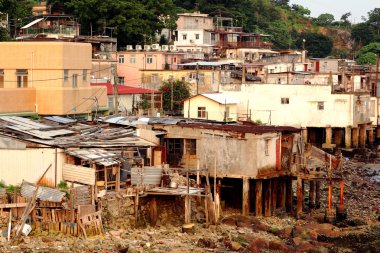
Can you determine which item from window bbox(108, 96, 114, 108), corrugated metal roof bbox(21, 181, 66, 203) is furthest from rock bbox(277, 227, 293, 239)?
window bbox(108, 96, 114, 108)

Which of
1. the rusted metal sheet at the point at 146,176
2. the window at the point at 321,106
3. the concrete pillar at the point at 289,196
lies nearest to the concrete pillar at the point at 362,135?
the window at the point at 321,106

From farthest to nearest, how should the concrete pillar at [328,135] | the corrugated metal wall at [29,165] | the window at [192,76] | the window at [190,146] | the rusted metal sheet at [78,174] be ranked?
the window at [192,76]
the concrete pillar at [328,135]
the window at [190,146]
the corrugated metal wall at [29,165]
the rusted metal sheet at [78,174]

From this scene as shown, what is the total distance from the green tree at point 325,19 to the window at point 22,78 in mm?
98922

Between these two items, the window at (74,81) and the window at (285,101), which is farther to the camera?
the window at (285,101)

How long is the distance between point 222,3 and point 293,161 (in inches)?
2623

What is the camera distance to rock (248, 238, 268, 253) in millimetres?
35031

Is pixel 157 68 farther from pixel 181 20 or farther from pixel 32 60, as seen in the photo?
pixel 32 60

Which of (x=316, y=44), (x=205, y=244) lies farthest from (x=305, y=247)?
(x=316, y=44)

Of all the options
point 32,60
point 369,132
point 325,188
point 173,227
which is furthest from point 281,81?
point 173,227

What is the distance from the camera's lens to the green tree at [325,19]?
5674 inches

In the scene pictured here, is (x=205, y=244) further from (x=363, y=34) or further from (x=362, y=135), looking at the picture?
(x=363, y=34)

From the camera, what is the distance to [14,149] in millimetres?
36812

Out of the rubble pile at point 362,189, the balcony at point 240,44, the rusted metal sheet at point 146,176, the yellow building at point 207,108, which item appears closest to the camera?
the rusted metal sheet at point 146,176

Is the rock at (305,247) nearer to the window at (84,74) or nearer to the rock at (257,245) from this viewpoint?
the rock at (257,245)
